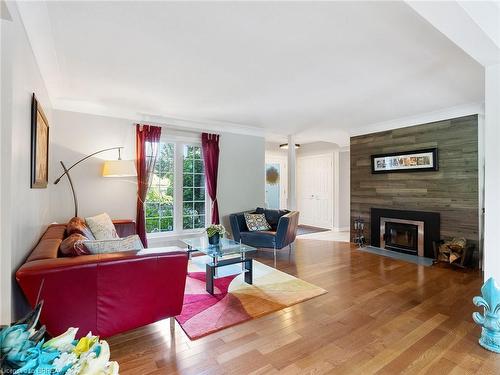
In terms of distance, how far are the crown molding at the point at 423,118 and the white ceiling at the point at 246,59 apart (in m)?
0.15

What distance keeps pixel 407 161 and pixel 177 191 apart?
4296mm

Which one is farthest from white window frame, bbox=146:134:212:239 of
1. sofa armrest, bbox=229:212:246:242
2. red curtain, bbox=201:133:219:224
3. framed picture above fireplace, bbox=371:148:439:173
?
framed picture above fireplace, bbox=371:148:439:173

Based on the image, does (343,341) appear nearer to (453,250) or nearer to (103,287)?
(103,287)

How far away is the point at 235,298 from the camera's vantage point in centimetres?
287

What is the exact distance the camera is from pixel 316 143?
7.77 meters

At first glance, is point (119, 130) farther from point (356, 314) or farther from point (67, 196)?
point (356, 314)

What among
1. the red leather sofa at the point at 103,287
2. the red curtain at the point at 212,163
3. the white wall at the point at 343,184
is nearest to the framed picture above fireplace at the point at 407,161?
the white wall at the point at 343,184

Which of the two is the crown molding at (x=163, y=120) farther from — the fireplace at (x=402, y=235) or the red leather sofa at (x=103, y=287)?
the fireplace at (x=402, y=235)

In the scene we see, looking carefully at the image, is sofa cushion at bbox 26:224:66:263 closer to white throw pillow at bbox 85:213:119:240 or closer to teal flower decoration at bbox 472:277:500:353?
white throw pillow at bbox 85:213:119:240

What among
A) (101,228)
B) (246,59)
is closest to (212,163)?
(101,228)

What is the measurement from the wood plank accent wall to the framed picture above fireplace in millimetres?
83

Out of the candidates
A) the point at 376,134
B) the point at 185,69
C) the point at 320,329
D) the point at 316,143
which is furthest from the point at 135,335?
the point at 316,143

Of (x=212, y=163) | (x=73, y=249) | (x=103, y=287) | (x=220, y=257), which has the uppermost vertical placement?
(x=212, y=163)

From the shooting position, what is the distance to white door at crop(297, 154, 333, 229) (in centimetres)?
739
